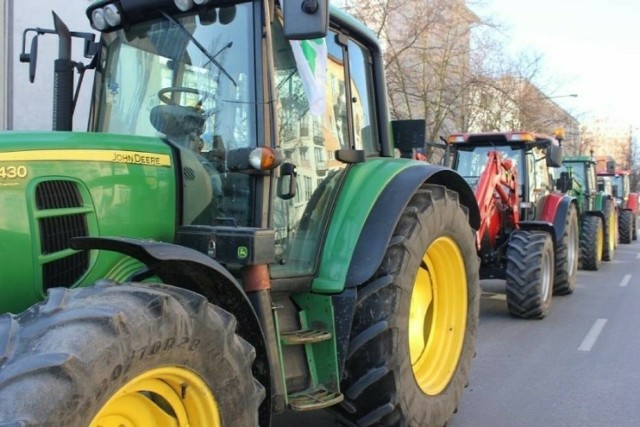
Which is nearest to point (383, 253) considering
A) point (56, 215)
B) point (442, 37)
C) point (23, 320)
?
point (56, 215)

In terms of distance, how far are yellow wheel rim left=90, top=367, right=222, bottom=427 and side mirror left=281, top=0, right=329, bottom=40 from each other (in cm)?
135

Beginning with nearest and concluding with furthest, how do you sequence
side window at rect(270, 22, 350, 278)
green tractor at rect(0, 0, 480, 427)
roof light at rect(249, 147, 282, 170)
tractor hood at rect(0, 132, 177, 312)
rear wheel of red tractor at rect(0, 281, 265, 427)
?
rear wheel of red tractor at rect(0, 281, 265, 427) → green tractor at rect(0, 0, 480, 427) → tractor hood at rect(0, 132, 177, 312) → roof light at rect(249, 147, 282, 170) → side window at rect(270, 22, 350, 278)

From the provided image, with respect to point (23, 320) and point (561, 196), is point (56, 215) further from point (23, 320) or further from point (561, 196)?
point (561, 196)

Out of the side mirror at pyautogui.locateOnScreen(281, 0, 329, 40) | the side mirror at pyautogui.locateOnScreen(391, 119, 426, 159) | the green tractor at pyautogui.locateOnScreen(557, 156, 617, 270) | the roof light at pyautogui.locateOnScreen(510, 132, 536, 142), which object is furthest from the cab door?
the green tractor at pyautogui.locateOnScreen(557, 156, 617, 270)

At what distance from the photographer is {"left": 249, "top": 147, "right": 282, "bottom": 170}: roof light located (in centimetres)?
291

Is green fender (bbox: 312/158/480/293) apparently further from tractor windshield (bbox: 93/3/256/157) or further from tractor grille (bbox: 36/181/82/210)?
tractor grille (bbox: 36/181/82/210)

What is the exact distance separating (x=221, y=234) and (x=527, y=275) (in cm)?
521

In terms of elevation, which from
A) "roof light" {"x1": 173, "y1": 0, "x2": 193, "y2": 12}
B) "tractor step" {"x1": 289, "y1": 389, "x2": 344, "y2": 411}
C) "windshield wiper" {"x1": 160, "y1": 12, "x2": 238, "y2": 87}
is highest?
"roof light" {"x1": 173, "y1": 0, "x2": 193, "y2": 12}

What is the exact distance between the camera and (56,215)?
8.51ft

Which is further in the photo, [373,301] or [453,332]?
[453,332]

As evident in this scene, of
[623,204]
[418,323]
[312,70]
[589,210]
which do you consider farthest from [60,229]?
[623,204]

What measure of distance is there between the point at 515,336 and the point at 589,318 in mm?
Result: 1477

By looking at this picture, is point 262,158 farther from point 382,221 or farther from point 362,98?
point 362,98

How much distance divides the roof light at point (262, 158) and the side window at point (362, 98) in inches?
40.6
